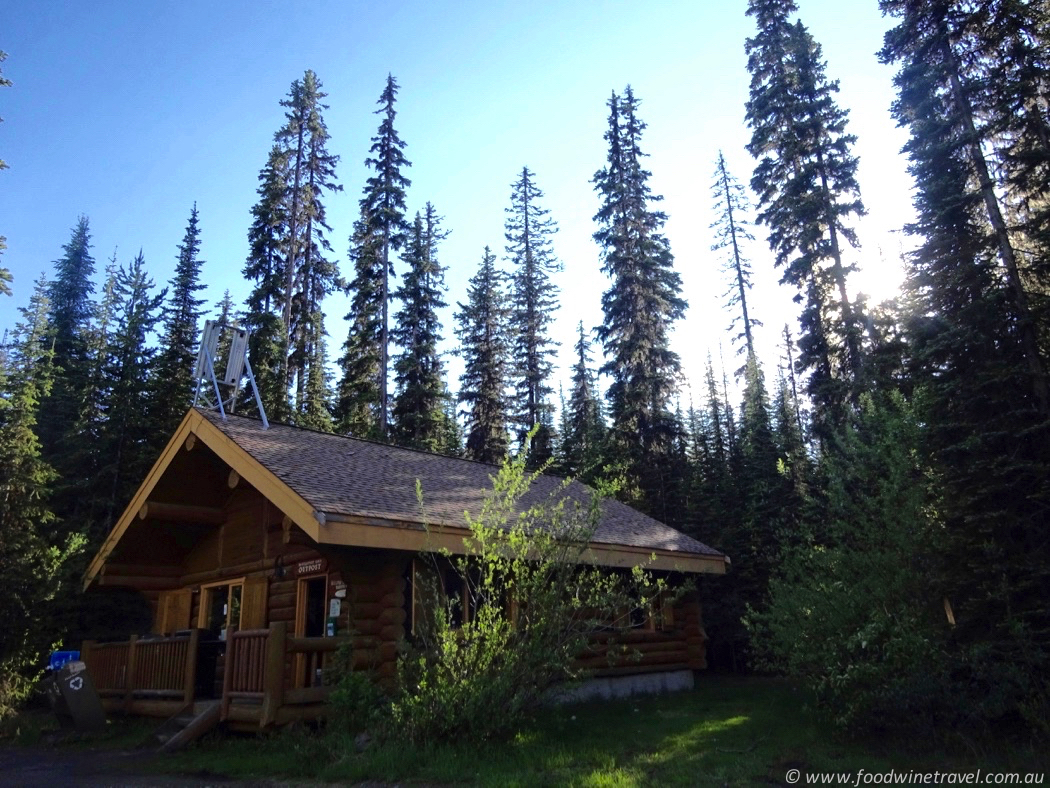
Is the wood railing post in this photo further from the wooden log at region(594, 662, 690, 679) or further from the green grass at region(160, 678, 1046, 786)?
the wooden log at region(594, 662, 690, 679)

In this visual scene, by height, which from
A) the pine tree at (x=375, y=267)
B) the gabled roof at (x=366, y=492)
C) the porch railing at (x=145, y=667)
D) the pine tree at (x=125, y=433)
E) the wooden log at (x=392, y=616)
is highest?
the pine tree at (x=375, y=267)

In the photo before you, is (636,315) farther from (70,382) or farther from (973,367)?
(70,382)

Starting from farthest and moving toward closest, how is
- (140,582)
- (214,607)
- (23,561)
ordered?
(23,561) < (140,582) < (214,607)

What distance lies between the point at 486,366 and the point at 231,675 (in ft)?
86.7

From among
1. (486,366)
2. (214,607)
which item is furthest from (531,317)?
(214,607)

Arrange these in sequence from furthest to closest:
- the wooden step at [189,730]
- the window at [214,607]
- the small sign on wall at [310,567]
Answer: the window at [214,607], the small sign on wall at [310,567], the wooden step at [189,730]

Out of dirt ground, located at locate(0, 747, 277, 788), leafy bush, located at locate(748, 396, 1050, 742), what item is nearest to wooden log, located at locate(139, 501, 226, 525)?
dirt ground, located at locate(0, 747, 277, 788)

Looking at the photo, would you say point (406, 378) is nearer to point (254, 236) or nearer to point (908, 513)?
point (254, 236)

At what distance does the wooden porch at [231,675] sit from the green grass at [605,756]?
0.44m

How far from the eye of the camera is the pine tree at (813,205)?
21.1 meters

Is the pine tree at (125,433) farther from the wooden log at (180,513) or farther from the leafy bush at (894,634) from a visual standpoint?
the leafy bush at (894,634)

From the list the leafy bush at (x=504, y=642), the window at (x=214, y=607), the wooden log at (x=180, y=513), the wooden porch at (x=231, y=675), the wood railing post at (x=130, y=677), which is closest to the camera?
the leafy bush at (x=504, y=642)

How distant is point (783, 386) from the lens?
2062 inches

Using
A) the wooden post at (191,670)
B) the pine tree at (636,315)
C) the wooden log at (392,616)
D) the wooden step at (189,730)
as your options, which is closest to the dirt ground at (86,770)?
the wooden step at (189,730)
